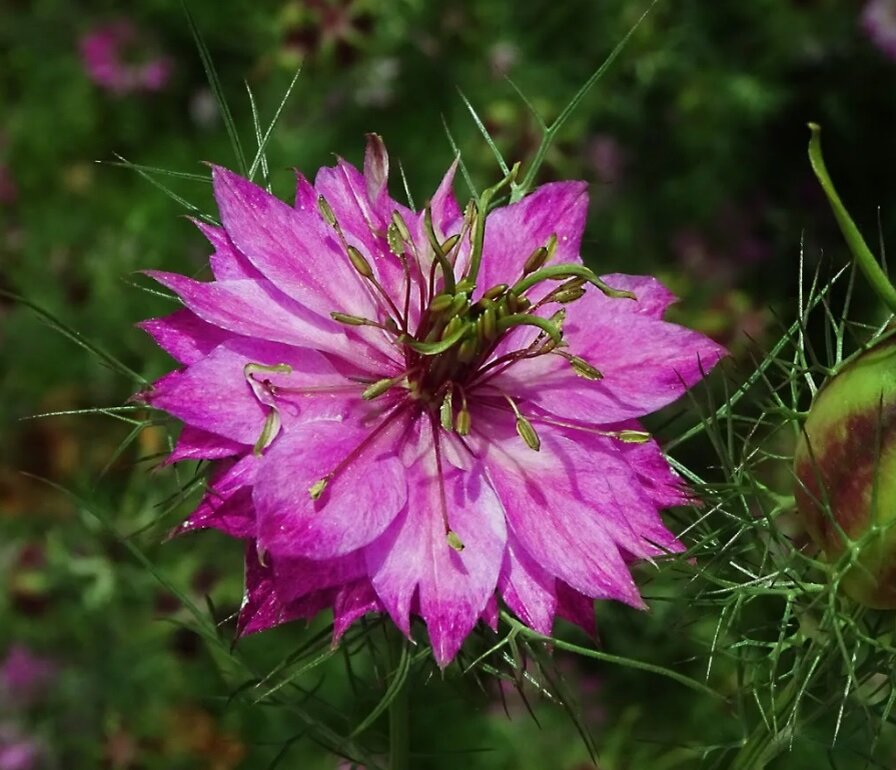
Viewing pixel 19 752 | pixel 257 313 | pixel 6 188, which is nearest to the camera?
pixel 257 313

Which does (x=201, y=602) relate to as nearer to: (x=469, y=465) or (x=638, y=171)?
(x=469, y=465)

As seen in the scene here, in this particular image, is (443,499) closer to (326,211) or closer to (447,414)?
(447,414)

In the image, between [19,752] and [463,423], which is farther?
[19,752]

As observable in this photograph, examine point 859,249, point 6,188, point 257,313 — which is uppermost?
point 859,249

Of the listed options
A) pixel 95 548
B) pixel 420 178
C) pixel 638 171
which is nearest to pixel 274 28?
pixel 420 178

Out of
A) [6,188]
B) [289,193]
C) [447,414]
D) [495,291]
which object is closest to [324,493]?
[447,414]

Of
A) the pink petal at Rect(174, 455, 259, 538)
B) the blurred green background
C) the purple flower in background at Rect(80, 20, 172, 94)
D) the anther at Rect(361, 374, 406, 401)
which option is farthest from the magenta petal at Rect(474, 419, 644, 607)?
the purple flower in background at Rect(80, 20, 172, 94)
